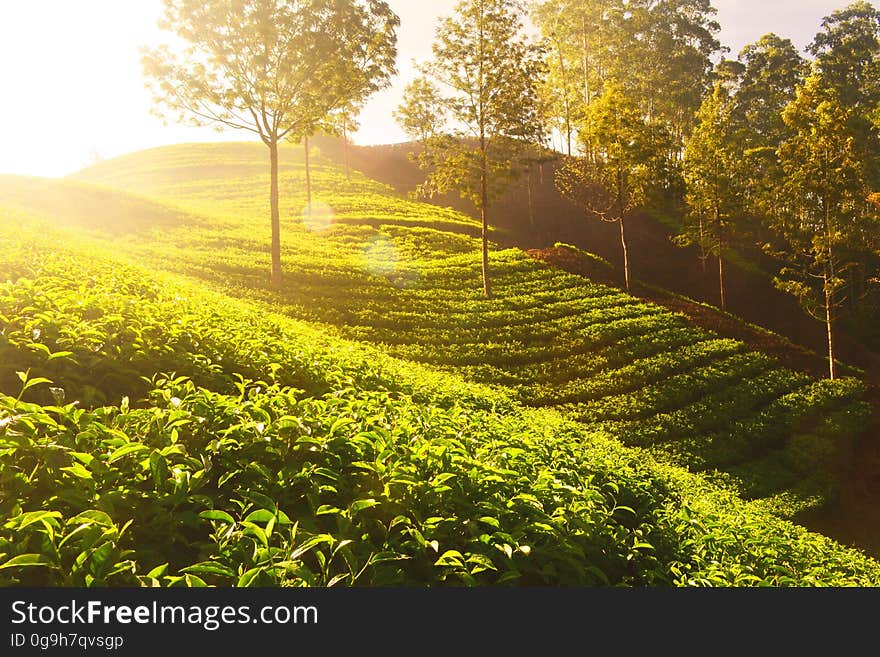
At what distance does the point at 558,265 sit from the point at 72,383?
28.9m

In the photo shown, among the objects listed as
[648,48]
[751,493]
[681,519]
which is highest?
[648,48]

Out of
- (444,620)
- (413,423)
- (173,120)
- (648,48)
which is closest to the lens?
(444,620)

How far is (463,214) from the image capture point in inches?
2012

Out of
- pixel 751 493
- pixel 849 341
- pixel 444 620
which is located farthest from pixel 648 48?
pixel 444 620

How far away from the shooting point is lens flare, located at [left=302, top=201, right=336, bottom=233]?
4109 cm

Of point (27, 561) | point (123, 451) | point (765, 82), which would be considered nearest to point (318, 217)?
point (123, 451)

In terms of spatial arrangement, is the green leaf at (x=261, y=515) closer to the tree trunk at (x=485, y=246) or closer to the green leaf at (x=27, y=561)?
the green leaf at (x=27, y=561)

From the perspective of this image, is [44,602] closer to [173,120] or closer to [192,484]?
[192,484]

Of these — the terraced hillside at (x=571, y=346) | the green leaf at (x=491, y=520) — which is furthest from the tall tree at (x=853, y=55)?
the green leaf at (x=491, y=520)

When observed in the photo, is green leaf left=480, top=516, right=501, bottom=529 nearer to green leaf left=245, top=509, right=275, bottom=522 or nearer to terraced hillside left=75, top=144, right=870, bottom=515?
green leaf left=245, top=509, right=275, bottom=522

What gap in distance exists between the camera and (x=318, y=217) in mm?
44625

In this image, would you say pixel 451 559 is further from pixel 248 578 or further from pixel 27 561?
pixel 27 561

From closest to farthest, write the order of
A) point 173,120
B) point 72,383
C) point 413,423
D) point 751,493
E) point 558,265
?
point 72,383 < point 413,423 < point 751,493 < point 173,120 < point 558,265

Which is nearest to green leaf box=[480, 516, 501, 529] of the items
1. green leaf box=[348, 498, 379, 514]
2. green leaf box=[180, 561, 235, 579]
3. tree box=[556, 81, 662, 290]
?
green leaf box=[348, 498, 379, 514]
